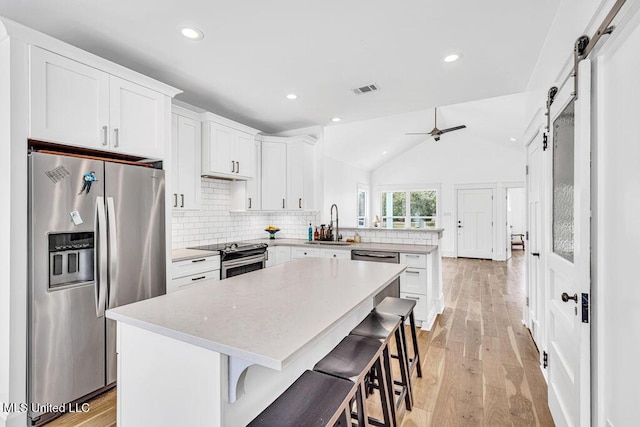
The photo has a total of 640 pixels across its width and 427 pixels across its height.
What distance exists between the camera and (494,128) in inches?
262

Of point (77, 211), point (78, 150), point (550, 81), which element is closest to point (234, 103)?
point (78, 150)

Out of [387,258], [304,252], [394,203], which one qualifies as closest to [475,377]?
[387,258]

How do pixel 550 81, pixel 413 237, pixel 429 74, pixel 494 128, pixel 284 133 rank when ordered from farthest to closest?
pixel 494 128 < pixel 284 133 < pixel 413 237 < pixel 429 74 < pixel 550 81

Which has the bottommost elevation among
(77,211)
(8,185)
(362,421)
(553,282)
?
(362,421)

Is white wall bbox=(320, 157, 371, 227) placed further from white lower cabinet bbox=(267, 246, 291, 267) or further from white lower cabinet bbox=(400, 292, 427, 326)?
white lower cabinet bbox=(400, 292, 427, 326)

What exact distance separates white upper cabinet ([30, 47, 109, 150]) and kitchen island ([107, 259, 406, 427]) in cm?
141

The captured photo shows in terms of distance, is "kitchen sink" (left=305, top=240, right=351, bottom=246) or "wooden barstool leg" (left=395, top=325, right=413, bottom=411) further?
"kitchen sink" (left=305, top=240, right=351, bottom=246)

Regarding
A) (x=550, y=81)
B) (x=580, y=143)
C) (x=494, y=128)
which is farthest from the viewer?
(x=494, y=128)

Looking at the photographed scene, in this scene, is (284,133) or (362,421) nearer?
(362,421)

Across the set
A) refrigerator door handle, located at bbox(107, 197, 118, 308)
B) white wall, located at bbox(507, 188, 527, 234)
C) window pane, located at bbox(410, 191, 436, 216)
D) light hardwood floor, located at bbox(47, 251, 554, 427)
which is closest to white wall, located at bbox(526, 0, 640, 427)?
light hardwood floor, located at bbox(47, 251, 554, 427)

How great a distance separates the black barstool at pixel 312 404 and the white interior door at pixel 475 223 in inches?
320

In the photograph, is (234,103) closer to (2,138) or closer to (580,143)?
(2,138)

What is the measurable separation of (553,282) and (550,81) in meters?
1.45

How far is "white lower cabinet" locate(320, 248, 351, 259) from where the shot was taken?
147 inches
